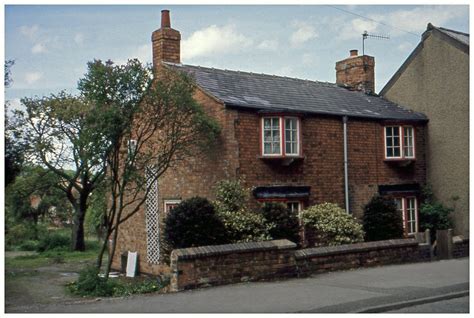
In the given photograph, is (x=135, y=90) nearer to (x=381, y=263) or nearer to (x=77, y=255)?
(x=381, y=263)

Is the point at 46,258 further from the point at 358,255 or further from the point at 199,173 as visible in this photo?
the point at 358,255

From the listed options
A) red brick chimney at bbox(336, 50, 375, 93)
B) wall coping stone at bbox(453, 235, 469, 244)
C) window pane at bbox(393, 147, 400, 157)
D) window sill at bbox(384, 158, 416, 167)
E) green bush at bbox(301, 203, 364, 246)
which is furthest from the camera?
red brick chimney at bbox(336, 50, 375, 93)

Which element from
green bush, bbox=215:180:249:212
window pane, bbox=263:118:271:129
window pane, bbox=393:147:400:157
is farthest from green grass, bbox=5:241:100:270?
window pane, bbox=393:147:400:157

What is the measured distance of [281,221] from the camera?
16.8 meters

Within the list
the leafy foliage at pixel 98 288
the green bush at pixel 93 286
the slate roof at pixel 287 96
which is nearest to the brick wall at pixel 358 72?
the slate roof at pixel 287 96

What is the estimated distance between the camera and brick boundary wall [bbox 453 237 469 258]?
18.5 m

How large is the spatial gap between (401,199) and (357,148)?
2629 mm

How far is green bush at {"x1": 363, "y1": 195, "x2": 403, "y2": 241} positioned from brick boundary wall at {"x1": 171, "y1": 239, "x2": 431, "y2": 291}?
1.57 meters

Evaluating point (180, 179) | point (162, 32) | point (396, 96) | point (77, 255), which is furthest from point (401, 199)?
point (77, 255)

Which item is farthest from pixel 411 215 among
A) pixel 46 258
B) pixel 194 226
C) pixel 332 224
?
pixel 46 258

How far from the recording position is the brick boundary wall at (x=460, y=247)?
18533 mm

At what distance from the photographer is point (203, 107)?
17688mm

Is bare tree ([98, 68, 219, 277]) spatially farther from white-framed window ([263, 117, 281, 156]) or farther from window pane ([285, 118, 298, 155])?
window pane ([285, 118, 298, 155])

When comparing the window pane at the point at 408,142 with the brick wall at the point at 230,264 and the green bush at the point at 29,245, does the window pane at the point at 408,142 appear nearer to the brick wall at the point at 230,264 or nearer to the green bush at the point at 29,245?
the brick wall at the point at 230,264
